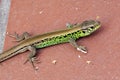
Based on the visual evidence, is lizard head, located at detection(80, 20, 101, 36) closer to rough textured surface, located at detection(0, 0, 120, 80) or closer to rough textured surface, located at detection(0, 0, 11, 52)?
rough textured surface, located at detection(0, 0, 120, 80)

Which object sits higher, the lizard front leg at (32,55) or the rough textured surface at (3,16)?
the rough textured surface at (3,16)

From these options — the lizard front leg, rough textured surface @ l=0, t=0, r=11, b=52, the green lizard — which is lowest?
the lizard front leg

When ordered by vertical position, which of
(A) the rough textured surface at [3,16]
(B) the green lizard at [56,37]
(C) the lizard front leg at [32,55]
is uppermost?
(A) the rough textured surface at [3,16]

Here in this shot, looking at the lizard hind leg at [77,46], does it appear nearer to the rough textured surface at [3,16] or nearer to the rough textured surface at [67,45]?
the rough textured surface at [67,45]

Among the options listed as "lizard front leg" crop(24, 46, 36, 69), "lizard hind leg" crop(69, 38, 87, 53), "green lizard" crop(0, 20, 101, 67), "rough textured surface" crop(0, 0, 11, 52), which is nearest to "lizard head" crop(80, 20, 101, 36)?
"green lizard" crop(0, 20, 101, 67)

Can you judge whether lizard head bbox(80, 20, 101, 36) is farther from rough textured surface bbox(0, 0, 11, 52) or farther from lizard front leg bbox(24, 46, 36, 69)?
rough textured surface bbox(0, 0, 11, 52)

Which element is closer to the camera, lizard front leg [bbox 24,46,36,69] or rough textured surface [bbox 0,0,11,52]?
lizard front leg [bbox 24,46,36,69]

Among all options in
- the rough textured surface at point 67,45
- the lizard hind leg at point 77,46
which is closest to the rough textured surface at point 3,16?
the rough textured surface at point 67,45

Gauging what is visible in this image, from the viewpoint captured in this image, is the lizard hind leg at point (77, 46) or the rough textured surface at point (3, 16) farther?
the rough textured surface at point (3, 16)

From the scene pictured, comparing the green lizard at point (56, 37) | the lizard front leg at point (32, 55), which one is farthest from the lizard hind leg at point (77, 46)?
the lizard front leg at point (32, 55)

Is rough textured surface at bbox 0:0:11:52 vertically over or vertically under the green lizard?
over
